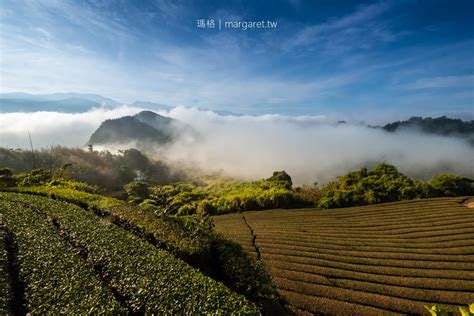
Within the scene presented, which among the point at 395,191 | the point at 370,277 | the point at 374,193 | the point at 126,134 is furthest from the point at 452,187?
the point at 126,134

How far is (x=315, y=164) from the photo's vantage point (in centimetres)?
12250

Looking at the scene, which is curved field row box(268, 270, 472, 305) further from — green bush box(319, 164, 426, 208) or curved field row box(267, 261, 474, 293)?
green bush box(319, 164, 426, 208)

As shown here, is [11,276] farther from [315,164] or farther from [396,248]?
[315,164]

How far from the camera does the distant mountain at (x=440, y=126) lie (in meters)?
142

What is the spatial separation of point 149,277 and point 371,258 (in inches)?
541

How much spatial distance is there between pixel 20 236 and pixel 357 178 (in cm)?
4099

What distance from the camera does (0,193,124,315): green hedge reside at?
6492mm

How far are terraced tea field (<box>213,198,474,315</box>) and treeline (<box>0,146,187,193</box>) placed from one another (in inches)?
1422

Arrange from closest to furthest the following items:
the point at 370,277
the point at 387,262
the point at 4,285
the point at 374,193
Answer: the point at 4,285
the point at 370,277
the point at 387,262
the point at 374,193

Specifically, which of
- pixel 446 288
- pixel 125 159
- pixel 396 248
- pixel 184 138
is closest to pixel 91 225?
pixel 446 288

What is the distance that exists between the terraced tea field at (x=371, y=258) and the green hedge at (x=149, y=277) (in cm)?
524

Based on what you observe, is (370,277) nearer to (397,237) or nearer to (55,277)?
(397,237)

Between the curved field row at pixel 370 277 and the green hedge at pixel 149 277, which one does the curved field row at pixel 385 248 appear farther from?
the green hedge at pixel 149 277

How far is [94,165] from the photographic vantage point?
2798 inches
